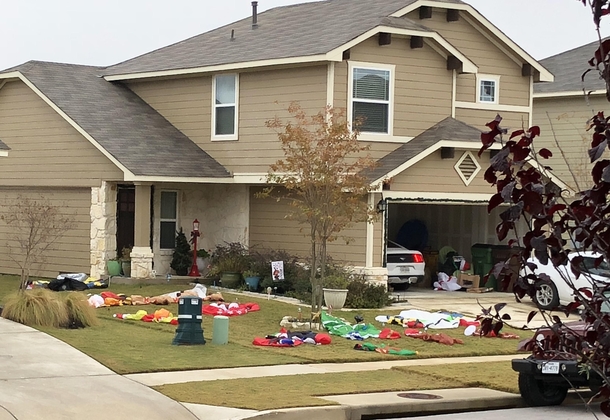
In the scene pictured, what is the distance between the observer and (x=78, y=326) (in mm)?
17875

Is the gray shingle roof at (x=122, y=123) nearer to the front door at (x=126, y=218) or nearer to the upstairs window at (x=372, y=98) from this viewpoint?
the front door at (x=126, y=218)

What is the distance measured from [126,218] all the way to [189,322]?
10746 millimetres

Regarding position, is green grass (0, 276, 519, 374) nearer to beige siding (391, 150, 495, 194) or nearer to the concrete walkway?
the concrete walkway

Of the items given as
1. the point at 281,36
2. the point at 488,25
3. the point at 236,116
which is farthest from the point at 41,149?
the point at 488,25

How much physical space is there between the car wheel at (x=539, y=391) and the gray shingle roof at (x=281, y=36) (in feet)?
39.8

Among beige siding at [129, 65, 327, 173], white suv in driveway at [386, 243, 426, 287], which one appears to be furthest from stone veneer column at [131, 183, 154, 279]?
white suv in driveway at [386, 243, 426, 287]

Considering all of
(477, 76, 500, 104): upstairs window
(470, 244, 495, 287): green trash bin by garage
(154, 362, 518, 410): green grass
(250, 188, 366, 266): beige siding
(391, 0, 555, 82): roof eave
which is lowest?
(154, 362, 518, 410): green grass

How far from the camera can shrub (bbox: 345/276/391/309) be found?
23.0 meters

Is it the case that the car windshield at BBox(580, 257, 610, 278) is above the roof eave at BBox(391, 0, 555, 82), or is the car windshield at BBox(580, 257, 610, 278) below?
below

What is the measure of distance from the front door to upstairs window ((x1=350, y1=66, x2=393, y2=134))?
629 cm

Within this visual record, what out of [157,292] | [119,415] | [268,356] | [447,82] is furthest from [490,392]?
[447,82]

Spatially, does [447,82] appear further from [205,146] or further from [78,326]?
[78,326]

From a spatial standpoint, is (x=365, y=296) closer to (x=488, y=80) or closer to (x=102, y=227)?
(x=102, y=227)

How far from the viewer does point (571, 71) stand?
36594 millimetres
